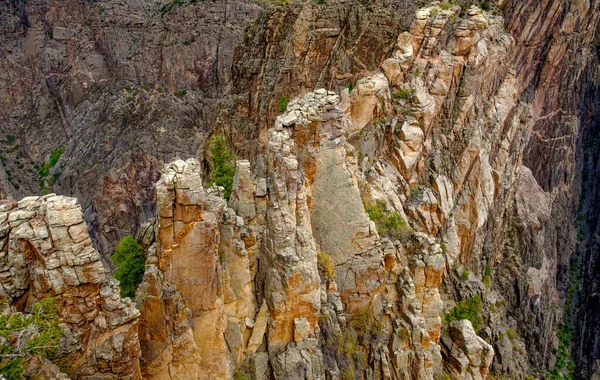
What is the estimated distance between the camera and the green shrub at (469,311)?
3544 centimetres

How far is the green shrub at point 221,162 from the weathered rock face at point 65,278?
61.0ft

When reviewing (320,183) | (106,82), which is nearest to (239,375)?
(320,183)

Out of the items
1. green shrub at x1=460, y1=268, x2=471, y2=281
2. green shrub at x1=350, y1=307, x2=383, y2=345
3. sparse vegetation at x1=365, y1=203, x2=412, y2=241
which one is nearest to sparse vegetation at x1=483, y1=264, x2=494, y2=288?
green shrub at x1=460, y1=268, x2=471, y2=281

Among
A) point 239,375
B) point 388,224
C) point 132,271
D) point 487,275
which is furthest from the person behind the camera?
point 487,275

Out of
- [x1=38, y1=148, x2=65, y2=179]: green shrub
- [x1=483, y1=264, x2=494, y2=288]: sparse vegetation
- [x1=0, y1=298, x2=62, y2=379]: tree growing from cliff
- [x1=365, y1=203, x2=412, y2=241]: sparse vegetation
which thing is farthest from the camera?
[x1=38, y1=148, x2=65, y2=179]: green shrub

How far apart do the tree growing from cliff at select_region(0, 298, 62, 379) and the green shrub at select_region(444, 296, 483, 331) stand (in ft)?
88.5

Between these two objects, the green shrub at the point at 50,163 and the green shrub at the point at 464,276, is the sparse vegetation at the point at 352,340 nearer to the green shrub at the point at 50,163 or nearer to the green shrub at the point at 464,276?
the green shrub at the point at 464,276

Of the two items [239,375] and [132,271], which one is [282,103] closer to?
[132,271]

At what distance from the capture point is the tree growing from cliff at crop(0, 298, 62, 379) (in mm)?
12992

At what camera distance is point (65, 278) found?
14.8 meters

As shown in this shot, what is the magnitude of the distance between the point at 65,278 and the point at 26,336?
182 cm

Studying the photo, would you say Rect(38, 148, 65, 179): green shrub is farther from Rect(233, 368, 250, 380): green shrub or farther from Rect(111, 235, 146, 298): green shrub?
→ Rect(233, 368, 250, 380): green shrub

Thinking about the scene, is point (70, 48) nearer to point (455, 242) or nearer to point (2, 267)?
point (455, 242)

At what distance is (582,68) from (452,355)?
42498 millimetres
